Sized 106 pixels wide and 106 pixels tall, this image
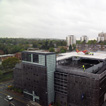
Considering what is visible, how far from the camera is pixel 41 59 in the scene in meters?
31.1

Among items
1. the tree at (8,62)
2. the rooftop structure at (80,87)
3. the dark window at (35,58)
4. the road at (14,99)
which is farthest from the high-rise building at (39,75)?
the tree at (8,62)

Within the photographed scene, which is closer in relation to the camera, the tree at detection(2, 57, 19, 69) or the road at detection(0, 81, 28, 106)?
the road at detection(0, 81, 28, 106)

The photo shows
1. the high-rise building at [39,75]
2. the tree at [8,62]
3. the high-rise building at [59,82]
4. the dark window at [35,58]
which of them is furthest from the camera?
the tree at [8,62]

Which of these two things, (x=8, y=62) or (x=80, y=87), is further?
(x=8, y=62)

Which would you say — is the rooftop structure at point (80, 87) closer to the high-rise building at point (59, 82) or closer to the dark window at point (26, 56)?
the high-rise building at point (59, 82)

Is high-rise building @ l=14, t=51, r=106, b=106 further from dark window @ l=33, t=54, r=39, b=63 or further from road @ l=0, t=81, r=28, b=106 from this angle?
road @ l=0, t=81, r=28, b=106

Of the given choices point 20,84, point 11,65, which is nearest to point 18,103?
point 20,84

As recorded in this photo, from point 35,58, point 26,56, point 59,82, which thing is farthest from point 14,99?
point 59,82

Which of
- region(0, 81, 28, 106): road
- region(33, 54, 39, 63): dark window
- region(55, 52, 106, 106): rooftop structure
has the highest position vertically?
region(33, 54, 39, 63): dark window

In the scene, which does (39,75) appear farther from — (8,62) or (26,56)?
(8,62)

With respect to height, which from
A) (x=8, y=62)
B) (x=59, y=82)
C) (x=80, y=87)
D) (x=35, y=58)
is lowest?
(x=59, y=82)

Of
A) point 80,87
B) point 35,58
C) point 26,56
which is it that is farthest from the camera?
point 26,56

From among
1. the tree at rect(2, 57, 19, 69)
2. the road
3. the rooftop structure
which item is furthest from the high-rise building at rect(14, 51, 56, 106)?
the tree at rect(2, 57, 19, 69)

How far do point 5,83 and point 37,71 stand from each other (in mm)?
24763
